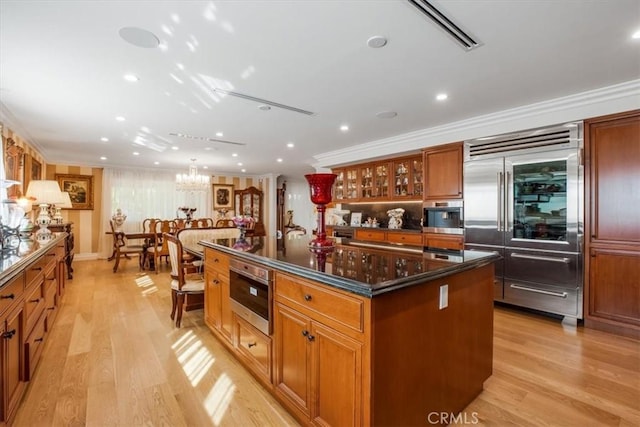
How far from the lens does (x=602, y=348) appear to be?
8.73 feet

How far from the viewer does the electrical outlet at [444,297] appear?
1.53 meters

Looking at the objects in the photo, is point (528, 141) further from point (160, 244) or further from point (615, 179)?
point (160, 244)

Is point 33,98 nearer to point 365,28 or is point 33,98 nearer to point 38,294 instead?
point 38,294

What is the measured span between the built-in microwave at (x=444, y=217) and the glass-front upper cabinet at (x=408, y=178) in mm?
430

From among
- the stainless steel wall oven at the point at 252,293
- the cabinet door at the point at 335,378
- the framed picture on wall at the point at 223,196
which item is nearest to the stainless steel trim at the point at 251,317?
the stainless steel wall oven at the point at 252,293

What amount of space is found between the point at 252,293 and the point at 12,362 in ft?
4.49

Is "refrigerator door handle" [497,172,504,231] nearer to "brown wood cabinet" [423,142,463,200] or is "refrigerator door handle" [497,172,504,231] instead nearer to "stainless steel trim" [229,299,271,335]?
"brown wood cabinet" [423,142,463,200]

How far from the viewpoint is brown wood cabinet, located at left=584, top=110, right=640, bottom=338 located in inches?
114

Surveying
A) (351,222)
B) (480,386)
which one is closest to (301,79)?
(480,386)

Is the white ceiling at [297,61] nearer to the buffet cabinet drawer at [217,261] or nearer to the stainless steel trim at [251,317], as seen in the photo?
the buffet cabinet drawer at [217,261]

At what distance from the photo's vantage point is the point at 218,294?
2.61 m

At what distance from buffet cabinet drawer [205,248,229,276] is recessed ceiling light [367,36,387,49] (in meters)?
1.94

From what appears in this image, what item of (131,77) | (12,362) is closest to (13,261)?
(12,362)

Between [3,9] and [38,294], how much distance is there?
198cm
